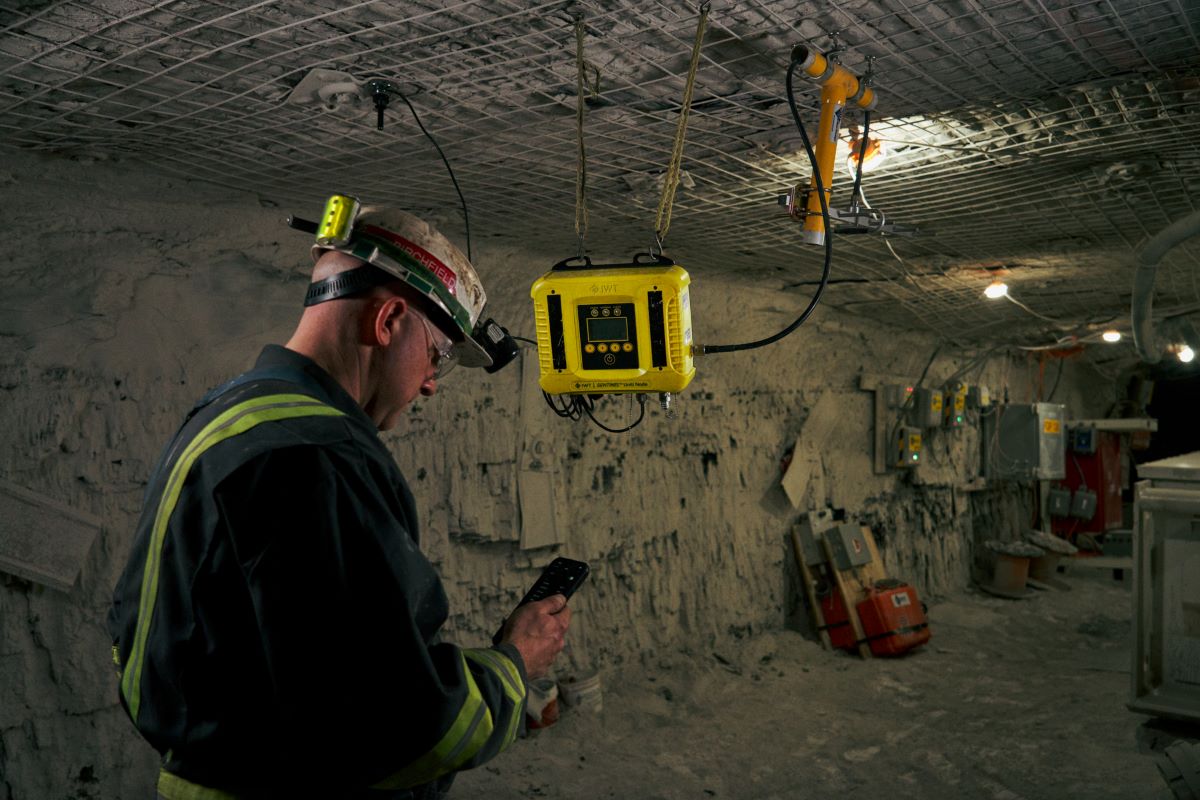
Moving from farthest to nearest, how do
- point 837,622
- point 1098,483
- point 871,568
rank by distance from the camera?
point 1098,483
point 871,568
point 837,622

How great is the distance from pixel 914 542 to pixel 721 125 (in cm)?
615

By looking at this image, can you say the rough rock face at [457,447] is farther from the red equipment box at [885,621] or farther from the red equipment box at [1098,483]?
the red equipment box at [1098,483]

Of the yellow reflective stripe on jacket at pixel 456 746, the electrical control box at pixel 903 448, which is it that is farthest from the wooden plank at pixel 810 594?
the yellow reflective stripe on jacket at pixel 456 746

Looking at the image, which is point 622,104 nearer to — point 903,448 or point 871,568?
point 871,568

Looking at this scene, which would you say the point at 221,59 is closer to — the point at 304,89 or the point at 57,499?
the point at 304,89

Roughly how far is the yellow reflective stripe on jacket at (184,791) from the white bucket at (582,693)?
3.44 meters

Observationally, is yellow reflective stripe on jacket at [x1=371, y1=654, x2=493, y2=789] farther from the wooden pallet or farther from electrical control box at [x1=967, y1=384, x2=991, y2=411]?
electrical control box at [x1=967, y1=384, x2=991, y2=411]

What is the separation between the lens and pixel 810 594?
253 inches

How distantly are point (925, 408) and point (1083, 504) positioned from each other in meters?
3.35

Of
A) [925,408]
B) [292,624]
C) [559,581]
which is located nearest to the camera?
[292,624]

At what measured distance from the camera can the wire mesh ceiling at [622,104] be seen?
1971mm

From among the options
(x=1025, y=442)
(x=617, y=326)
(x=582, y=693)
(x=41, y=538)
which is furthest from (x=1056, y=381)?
(x=41, y=538)

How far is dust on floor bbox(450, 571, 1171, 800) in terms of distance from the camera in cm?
403

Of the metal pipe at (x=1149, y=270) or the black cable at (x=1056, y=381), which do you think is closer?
the metal pipe at (x=1149, y=270)
